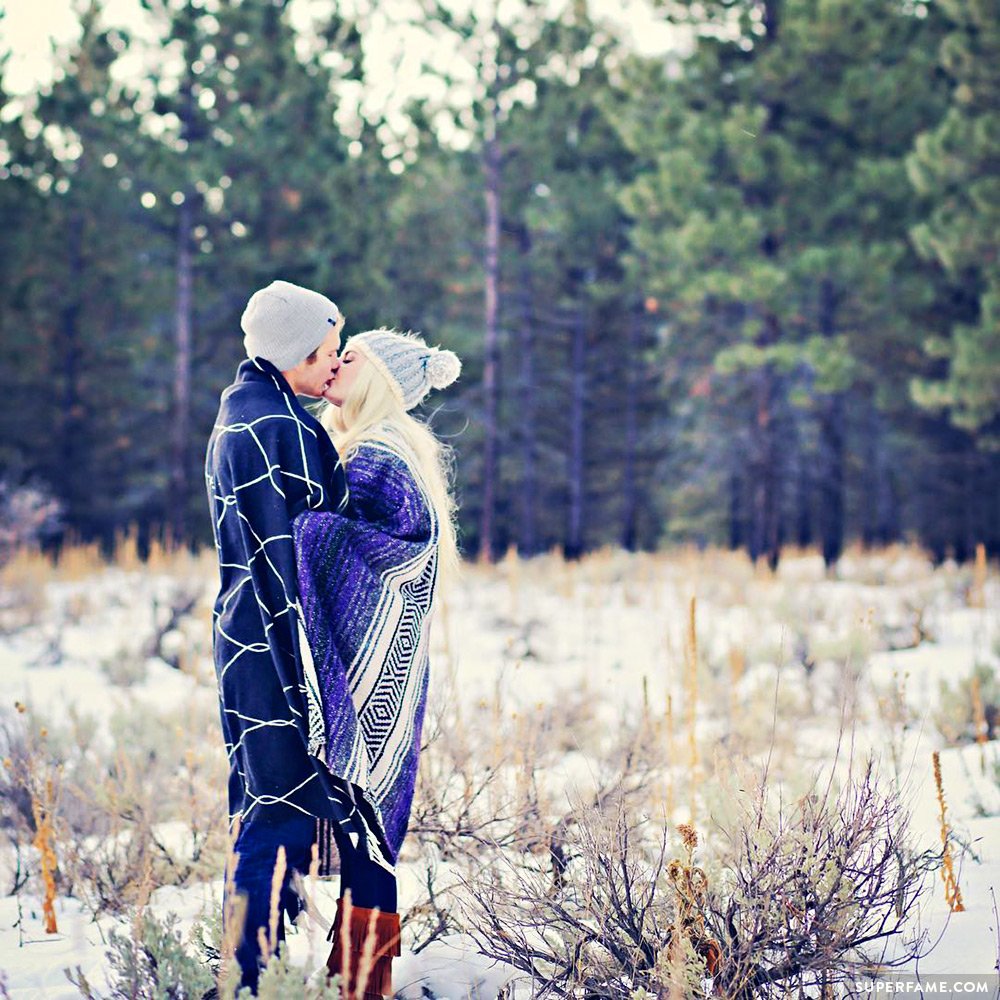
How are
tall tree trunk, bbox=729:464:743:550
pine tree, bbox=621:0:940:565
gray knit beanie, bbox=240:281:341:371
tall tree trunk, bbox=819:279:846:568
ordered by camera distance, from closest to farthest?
1. gray knit beanie, bbox=240:281:341:371
2. pine tree, bbox=621:0:940:565
3. tall tree trunk, bbox=819:279:846:568
4. tall tree trunk, bbox=729:464:743:550

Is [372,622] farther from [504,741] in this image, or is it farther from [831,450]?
[831,450]

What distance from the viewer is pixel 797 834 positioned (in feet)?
8.90

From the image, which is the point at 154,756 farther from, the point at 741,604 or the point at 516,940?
the point at 741,604

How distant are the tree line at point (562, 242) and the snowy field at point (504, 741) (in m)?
3.73

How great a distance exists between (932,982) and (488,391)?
15.4m

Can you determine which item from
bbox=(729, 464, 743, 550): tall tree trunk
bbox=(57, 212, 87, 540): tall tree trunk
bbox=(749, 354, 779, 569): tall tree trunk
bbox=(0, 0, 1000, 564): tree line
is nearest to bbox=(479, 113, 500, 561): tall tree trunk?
bbox=(0, 0, 1000, 564): tree line

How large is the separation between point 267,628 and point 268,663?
8 cm

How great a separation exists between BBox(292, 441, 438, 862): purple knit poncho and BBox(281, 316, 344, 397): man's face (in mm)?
234

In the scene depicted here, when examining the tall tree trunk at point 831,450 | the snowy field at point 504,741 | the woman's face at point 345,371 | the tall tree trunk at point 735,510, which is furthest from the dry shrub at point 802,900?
the tall tree trunk at point 735,510

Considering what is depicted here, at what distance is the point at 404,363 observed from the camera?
287 cm

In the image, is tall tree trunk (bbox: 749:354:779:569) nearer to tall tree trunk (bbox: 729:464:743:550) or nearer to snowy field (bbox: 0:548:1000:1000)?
snowy field (bbox: 0:548:1000:1000)

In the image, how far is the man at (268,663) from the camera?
249 cm

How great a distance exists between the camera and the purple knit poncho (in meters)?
2.54

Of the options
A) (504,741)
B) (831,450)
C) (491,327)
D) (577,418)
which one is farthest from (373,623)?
(577,418)
